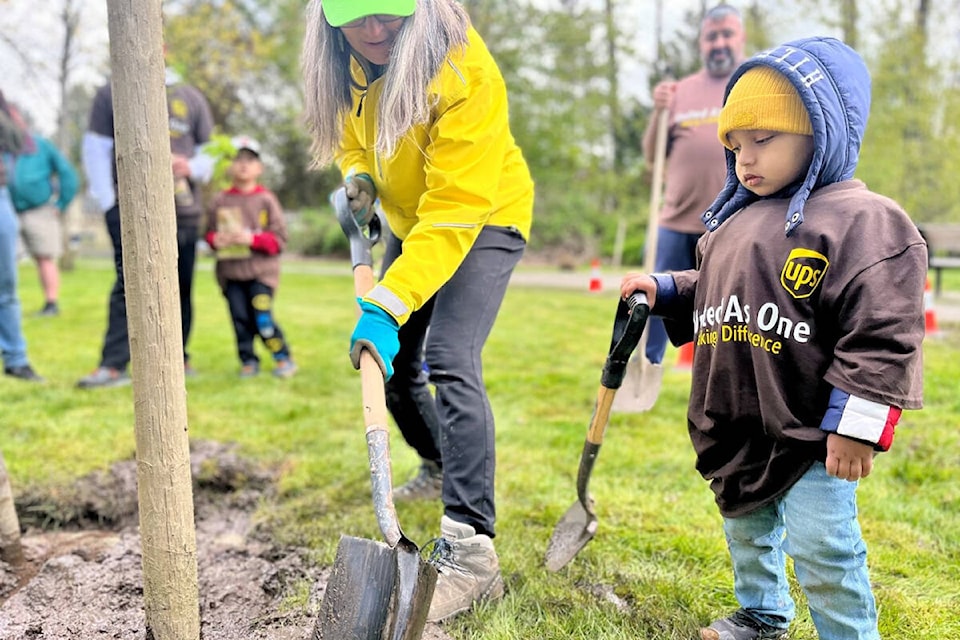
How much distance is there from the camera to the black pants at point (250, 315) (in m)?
5.72

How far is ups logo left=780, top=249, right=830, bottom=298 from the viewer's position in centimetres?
174

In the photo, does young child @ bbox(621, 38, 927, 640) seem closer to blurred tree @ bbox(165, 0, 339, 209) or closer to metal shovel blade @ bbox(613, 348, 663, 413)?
metal shovel blade @ bbox(613, 348, 663, 413)

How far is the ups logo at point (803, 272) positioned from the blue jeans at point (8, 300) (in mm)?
5299

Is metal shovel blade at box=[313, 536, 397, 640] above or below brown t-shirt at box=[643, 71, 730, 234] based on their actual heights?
below

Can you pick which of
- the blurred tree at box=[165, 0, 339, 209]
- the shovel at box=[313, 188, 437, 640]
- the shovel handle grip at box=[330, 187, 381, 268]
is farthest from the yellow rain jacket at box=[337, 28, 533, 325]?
the blurred tree at box=[165, 0, 339, 209]

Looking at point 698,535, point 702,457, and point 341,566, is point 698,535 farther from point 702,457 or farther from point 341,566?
point 341,566

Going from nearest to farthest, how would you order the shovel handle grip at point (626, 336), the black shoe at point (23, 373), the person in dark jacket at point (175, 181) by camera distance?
the shovel handle grip at point (626, 336) → the person in dark jacket at point (175, 181) → the black shoe at point (23, 373)

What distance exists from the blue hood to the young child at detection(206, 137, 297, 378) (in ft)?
14.7

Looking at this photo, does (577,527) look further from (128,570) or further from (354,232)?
(128,570)

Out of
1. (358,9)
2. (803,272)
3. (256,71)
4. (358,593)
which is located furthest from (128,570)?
(256,71)

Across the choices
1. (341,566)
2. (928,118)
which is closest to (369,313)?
(341,566)

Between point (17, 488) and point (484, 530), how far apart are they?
2159 mm

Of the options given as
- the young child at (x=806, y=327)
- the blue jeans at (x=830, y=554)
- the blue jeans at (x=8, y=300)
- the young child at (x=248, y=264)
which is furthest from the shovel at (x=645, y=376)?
the blue jeans at (x=8, y=300)

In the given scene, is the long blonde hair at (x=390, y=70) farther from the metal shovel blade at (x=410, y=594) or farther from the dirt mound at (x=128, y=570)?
the dirt mound at (x=128, y=570)
